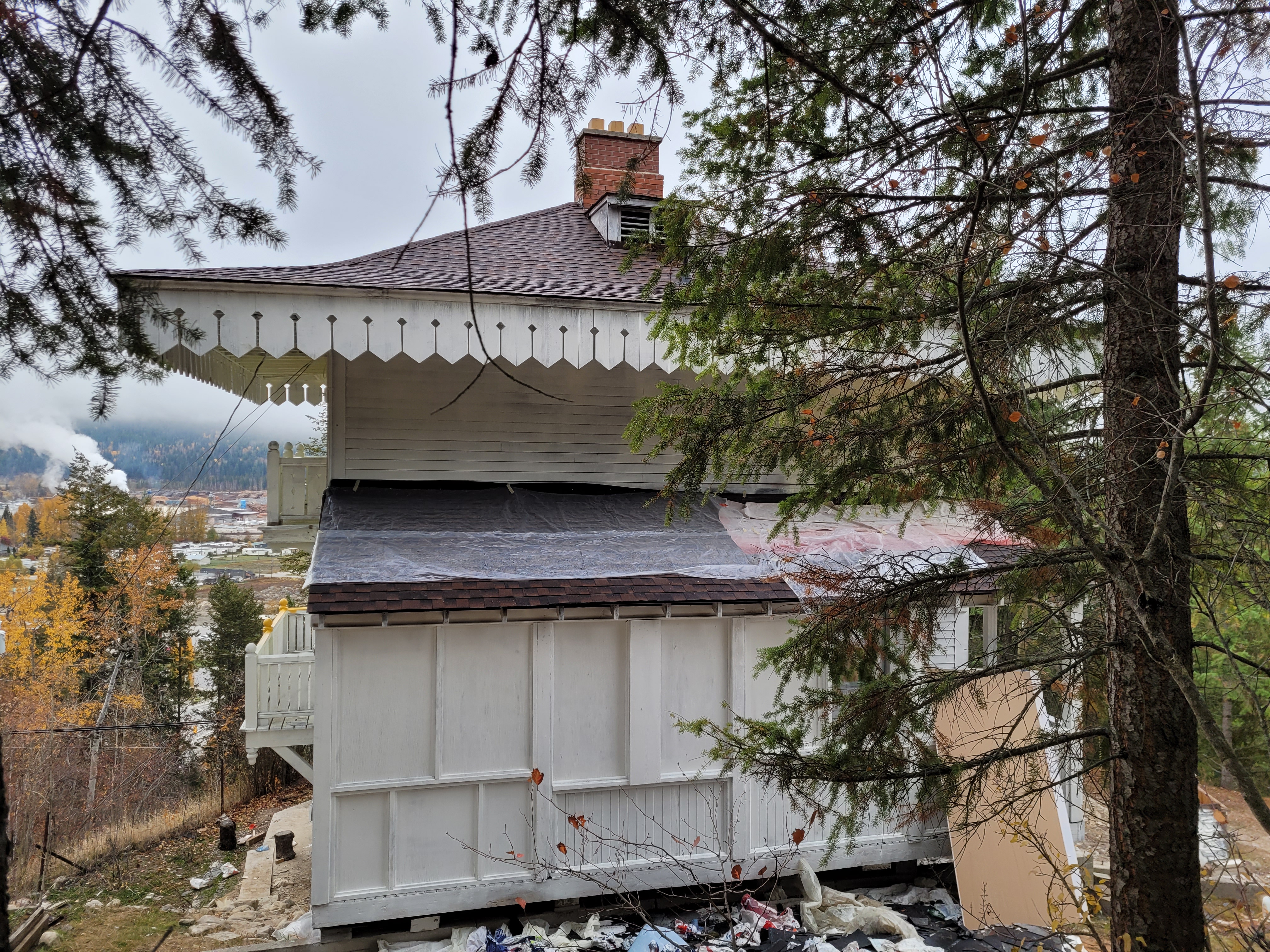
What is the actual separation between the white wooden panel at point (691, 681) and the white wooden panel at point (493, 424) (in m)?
1.81

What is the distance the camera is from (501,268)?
7.39 m

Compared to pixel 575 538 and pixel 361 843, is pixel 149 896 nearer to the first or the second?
pixel 361 843

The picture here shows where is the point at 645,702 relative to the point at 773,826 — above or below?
above

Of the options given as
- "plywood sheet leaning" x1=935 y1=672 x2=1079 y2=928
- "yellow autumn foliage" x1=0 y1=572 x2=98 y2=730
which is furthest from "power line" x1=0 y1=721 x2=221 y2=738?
"plywood sheet leaning" x1=935 y1=672 x2=1079 y2=928

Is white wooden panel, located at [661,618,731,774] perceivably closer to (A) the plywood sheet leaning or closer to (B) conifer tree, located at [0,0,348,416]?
(A) the plywood sheet leaning

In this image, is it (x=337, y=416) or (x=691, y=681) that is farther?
(x=337, y=416)

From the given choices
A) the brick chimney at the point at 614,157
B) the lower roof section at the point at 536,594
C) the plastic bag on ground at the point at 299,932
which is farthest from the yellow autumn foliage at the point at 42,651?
the brick chimney at the point at 614,157

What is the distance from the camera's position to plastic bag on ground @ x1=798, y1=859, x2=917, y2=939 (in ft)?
19.6

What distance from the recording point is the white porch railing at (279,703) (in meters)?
6.31

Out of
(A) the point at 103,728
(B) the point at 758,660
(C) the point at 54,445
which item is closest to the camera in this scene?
(B) the point at 758,660

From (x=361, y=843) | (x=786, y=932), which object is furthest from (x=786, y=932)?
(x=361, y=843)

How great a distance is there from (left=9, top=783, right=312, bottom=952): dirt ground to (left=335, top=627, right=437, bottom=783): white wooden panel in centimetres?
174

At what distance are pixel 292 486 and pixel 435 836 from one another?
3.93 m

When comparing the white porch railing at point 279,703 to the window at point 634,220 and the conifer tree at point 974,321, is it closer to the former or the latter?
the conifer tree at point 974,321
